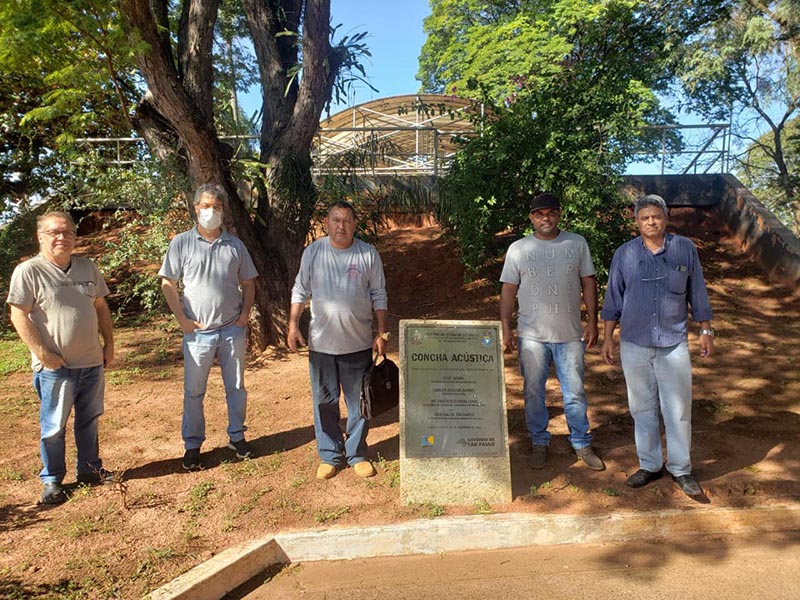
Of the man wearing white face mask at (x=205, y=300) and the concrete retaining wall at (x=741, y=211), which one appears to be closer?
the man wearing white face mask at (x=205, y=300)

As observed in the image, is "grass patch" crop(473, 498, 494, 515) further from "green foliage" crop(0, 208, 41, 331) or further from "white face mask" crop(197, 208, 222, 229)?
"green foliage" crop(0, 208, 41, 331)

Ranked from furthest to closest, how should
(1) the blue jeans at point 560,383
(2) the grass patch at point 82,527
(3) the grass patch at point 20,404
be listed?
1. (3) the grass patch at point 20,404
2. (1) the blue jeans at point 560,383
3. (2) the grass patch at point 82,527

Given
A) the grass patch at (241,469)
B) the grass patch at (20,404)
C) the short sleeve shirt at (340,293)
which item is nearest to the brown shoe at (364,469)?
the grass patch at (241,469)

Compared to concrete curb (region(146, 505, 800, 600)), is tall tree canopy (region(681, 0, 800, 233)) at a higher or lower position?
higher

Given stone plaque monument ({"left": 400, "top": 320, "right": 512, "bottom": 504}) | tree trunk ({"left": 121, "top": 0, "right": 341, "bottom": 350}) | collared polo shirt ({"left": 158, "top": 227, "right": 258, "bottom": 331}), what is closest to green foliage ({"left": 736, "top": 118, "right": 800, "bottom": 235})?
tree trunk ({"left": 121, "top": 0, "right": 341, "bottom": 350})

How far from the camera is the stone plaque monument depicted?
401cm

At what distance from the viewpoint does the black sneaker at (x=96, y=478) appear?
4254mm

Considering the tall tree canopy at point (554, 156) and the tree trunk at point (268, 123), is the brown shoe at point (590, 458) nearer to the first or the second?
the tall tree canopy at point (554, 156)

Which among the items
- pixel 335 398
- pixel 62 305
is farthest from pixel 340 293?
pixel 62 305

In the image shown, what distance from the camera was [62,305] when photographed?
3.98 metres

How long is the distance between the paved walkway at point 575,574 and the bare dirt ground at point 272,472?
11.2 inches

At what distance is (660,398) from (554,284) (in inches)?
40.9

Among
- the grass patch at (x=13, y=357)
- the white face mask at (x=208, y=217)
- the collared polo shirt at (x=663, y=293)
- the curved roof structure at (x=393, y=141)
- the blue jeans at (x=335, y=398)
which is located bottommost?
the grass patch at (x=13, y=357)

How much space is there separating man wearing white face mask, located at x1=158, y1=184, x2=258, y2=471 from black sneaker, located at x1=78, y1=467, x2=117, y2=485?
1.72 feet
